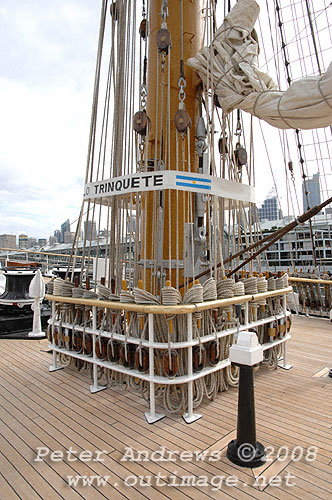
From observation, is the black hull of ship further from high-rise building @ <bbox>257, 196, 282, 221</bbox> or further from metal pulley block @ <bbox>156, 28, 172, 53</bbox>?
high-rise building @ <bbox>257, 196, 282, 221</bbox>

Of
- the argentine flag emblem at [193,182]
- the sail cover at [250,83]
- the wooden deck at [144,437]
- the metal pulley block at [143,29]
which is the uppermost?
the metal pulley block at [143,29]

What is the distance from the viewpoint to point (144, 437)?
2.15 m

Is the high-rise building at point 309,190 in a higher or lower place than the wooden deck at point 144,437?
higher

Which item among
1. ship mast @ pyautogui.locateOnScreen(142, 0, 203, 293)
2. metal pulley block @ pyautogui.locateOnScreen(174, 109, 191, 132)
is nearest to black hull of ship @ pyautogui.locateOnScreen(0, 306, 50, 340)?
ship mast @ pyautogui.locateOnScreen(142, 0, 203, 293)

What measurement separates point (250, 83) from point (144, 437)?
10.6 ft

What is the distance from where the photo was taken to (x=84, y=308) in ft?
10.4

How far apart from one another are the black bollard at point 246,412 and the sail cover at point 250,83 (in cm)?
197

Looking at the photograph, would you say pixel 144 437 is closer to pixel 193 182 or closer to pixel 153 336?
pixel 153 336

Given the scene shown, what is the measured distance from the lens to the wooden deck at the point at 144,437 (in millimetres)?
1660

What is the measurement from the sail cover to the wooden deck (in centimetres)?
229

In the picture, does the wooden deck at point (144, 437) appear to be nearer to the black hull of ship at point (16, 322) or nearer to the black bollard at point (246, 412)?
the black bollard at point (246, 412)

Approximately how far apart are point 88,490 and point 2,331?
389 cm

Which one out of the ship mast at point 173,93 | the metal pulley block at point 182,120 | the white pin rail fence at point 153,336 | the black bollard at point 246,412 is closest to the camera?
the black bollard at point 246,412

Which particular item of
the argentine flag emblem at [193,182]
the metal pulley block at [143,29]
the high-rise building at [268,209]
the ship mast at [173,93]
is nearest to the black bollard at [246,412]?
the argentine flag emblem at [193,182]
